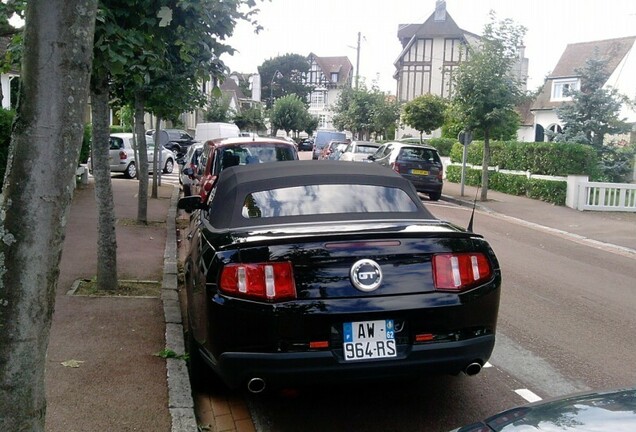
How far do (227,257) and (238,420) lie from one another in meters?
1.29

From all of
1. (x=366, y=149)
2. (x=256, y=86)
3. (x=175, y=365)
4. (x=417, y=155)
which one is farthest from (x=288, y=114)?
(x=175, y=365)

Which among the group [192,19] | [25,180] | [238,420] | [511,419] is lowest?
[238,420]

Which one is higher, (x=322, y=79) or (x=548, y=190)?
(x=322, y=79)

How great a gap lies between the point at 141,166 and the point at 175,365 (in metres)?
9.09

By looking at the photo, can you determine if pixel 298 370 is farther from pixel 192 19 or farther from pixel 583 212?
pixel 583 212

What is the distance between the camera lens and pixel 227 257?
13.3ft

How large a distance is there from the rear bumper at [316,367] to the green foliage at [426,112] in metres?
41.0

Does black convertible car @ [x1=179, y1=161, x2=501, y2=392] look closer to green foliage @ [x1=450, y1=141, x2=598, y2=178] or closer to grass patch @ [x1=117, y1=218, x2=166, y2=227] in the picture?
grass patch @ [x1=117, y1=218, x2=166, y2=227]

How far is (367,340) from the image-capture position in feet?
13.0

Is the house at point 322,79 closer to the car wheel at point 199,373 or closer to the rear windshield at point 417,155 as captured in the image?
the rear windshield at point 417,155

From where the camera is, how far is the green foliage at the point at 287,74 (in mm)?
97750

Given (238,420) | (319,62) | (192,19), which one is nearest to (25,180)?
(238,420)

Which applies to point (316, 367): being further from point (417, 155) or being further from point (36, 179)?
point (417, 155)

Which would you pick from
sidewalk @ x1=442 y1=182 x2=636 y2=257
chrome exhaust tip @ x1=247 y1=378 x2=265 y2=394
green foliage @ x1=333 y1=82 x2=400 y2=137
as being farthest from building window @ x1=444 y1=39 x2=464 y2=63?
chrome exhaust tip @ x1=247 y1=378 x2=265 y2=394
